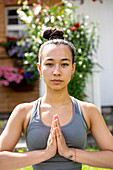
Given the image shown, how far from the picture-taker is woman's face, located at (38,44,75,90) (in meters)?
1.56

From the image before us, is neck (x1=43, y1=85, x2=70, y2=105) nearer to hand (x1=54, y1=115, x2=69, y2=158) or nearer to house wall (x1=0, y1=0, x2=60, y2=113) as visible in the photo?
hand (x1=54, y1=115, x2=69, y2=158)

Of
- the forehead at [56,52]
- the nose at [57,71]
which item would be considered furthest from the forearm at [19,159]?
the forehead at [56,52]

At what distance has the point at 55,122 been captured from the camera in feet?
4.89

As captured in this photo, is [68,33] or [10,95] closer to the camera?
[68,33]

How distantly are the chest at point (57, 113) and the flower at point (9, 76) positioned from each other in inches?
143

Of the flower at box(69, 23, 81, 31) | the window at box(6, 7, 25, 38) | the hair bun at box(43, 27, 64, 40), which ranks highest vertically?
the window at box(6, 7, 25, 38)

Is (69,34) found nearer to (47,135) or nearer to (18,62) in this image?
(18,62)

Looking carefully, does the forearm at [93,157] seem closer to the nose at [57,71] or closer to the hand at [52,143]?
the hand at [52,143]

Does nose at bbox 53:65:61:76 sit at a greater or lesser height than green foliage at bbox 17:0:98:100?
lesser

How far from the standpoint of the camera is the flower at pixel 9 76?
523 cm

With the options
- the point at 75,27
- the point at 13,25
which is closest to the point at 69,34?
the point at 75,27

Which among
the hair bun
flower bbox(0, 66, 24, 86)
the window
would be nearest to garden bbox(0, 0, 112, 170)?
flower bbox(0, 66, 24, 86)

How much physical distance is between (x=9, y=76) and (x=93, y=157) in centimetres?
401

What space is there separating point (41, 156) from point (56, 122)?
0.73 ft
